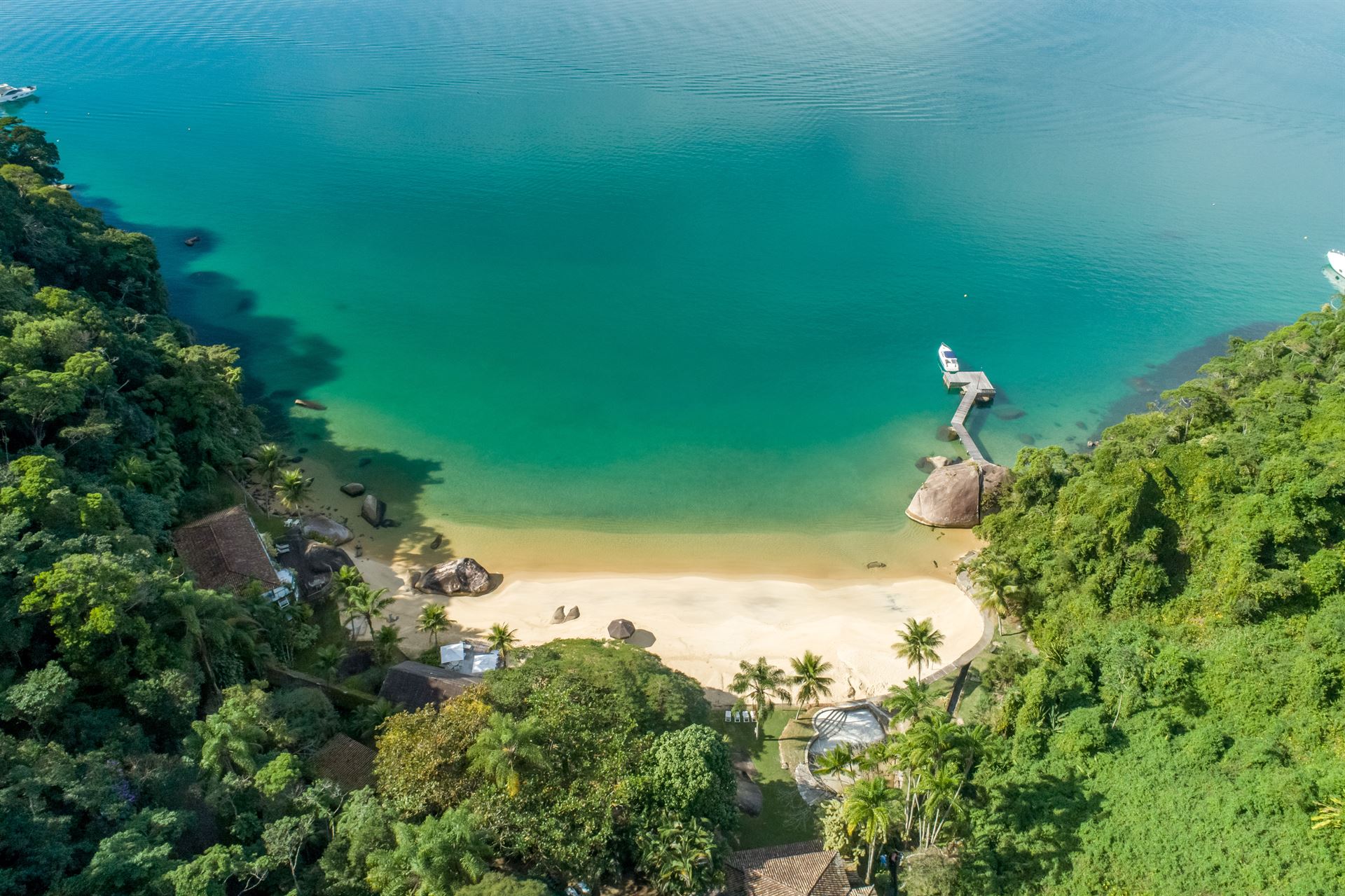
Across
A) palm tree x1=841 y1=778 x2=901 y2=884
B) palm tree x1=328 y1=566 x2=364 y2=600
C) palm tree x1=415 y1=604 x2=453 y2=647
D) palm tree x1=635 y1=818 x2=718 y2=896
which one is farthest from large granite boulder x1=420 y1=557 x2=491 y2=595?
palm tree x1=841 y1=778 x2=901 y2=884

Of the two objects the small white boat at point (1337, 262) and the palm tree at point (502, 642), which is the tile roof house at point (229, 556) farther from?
the small white boat at point (1337, 262)

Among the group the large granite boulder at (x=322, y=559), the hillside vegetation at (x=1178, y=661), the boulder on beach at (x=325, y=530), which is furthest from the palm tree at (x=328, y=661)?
the hillside vegetation at (x=1178, y=661)

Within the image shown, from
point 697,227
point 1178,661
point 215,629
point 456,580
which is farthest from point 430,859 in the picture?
point 697,227

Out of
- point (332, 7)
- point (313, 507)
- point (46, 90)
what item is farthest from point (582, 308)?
point (332, 7)

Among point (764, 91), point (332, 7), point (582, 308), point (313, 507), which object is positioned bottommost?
point (313, 507)

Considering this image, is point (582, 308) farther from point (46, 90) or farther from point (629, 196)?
point (46, 90)

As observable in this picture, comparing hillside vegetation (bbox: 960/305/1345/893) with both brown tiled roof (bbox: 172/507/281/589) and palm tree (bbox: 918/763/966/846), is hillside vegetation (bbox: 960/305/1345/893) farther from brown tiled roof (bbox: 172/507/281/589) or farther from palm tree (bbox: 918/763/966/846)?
brown tiled roof (bbox: 172/507/281/589)
